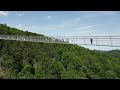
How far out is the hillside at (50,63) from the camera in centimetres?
10931

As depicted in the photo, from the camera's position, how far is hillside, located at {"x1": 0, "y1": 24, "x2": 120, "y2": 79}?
10931cm

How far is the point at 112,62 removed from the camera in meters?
132

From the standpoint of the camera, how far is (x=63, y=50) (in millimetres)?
132375

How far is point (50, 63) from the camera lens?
378ft
